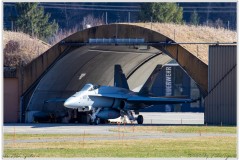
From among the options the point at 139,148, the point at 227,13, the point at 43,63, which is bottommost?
the point at 139,148

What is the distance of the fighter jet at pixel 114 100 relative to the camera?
4759cm

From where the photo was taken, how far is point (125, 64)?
54.3 m

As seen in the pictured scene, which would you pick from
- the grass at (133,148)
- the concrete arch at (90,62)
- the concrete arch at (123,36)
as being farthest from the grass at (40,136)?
the concrete arch at (90,62)

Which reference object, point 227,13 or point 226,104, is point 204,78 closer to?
point 226,104

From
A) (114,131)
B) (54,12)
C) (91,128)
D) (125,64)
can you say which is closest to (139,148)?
(114,131)

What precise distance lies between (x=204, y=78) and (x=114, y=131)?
23.3ft

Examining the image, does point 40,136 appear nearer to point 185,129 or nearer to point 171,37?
point 185,129

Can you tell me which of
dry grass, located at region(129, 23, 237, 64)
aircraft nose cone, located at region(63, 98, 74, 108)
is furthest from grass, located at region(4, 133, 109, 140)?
dry grass, located at region(129, 23, 237, 64)

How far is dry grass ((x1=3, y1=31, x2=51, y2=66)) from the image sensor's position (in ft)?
175

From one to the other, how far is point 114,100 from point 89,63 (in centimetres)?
323

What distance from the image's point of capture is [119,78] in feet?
166

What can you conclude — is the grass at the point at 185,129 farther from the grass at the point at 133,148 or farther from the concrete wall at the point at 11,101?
the concrete wall at the point at 11,101

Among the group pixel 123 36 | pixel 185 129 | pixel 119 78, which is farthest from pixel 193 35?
pixel 185 129

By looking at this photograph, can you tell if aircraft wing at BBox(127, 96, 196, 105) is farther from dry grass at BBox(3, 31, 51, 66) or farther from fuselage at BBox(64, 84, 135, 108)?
dry grass at BBox(3, 31, 51, 66)
